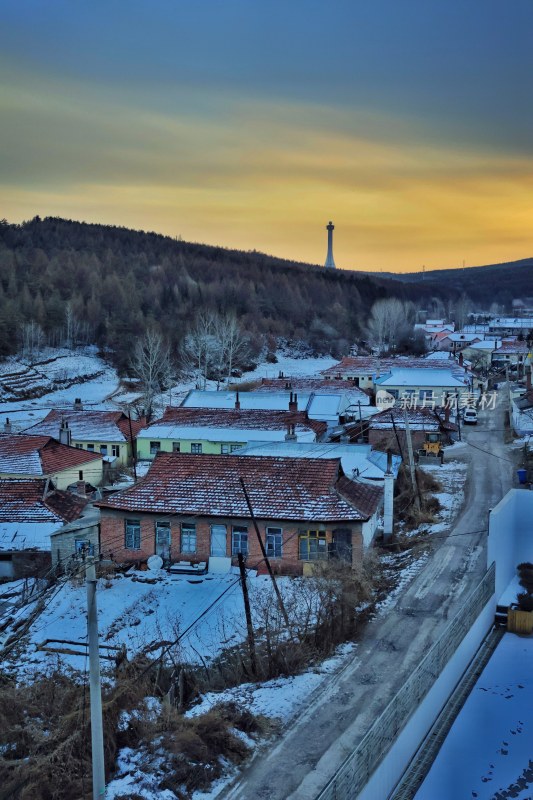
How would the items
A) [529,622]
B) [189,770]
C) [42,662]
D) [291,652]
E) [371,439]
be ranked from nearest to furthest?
[189,770] → [291,652] → [42,662] → [529,622] → [371,439]

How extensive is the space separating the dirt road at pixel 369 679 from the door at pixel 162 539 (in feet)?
19.7

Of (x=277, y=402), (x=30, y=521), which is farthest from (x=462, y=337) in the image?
(x=30, y=521)

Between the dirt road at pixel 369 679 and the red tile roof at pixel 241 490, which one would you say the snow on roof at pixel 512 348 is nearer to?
the dirt road at pixel 369 679

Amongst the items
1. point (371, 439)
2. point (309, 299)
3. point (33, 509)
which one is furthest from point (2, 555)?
point (309, 299)

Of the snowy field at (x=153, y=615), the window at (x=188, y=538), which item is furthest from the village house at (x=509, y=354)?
the snowy field at (x=153, y=615)

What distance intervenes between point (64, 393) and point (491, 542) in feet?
137

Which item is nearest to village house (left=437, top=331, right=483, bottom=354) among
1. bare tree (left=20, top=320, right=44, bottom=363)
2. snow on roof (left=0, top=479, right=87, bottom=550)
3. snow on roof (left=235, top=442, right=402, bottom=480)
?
bare tree (left=20, top=320, right=44, bottom=363)

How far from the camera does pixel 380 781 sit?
9633mm

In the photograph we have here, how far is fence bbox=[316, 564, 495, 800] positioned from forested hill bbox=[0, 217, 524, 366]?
52774mm

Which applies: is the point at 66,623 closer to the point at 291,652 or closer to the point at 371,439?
the point at 291,652

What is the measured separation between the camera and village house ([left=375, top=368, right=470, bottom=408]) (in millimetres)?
43625

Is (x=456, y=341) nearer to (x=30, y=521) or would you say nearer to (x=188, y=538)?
(x=188, y=538)

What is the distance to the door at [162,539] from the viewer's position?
17812mm

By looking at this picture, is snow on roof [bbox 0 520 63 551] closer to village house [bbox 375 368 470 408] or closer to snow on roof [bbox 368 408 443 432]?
snow on roof [bbox 368 408 443 432]
